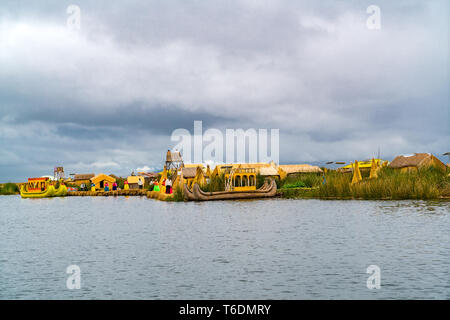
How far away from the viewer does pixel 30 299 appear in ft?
39.1

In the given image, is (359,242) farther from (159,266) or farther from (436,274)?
(159,266)

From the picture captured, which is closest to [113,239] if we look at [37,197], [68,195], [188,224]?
[188,224]

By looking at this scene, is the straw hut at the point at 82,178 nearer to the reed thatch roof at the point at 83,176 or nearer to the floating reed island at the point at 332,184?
the reed thatch roof at the point at 83,176

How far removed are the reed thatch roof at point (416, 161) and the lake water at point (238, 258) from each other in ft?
90.7

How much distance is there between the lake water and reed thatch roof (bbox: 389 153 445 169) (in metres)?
27.6

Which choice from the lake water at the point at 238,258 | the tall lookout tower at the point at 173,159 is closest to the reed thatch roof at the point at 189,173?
the tall lookout tower at the point at 173,159

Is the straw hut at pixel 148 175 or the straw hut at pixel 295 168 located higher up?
the straw hut at pixel 295 168

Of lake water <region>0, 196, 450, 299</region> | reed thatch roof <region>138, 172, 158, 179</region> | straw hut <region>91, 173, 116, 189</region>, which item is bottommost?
lake water <region>0, 196, 450, 299</region>

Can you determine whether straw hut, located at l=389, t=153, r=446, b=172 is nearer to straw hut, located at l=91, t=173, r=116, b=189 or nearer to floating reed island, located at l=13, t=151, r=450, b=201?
floating reed island, located at l=13, t=151, r=450, b=201

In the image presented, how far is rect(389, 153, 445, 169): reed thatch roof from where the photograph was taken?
5503cm

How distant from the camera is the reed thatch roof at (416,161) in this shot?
55.0 meters

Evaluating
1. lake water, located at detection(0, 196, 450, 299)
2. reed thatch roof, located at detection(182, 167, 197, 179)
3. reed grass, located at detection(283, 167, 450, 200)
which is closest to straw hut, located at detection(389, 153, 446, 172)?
reed grass, located at detection(283, 167, 450, 200)

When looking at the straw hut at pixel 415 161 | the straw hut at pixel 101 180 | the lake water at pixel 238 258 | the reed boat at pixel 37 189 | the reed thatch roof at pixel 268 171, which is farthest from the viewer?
the straw hut at pixel 101 180

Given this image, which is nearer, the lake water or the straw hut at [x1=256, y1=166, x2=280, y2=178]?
the lake water
